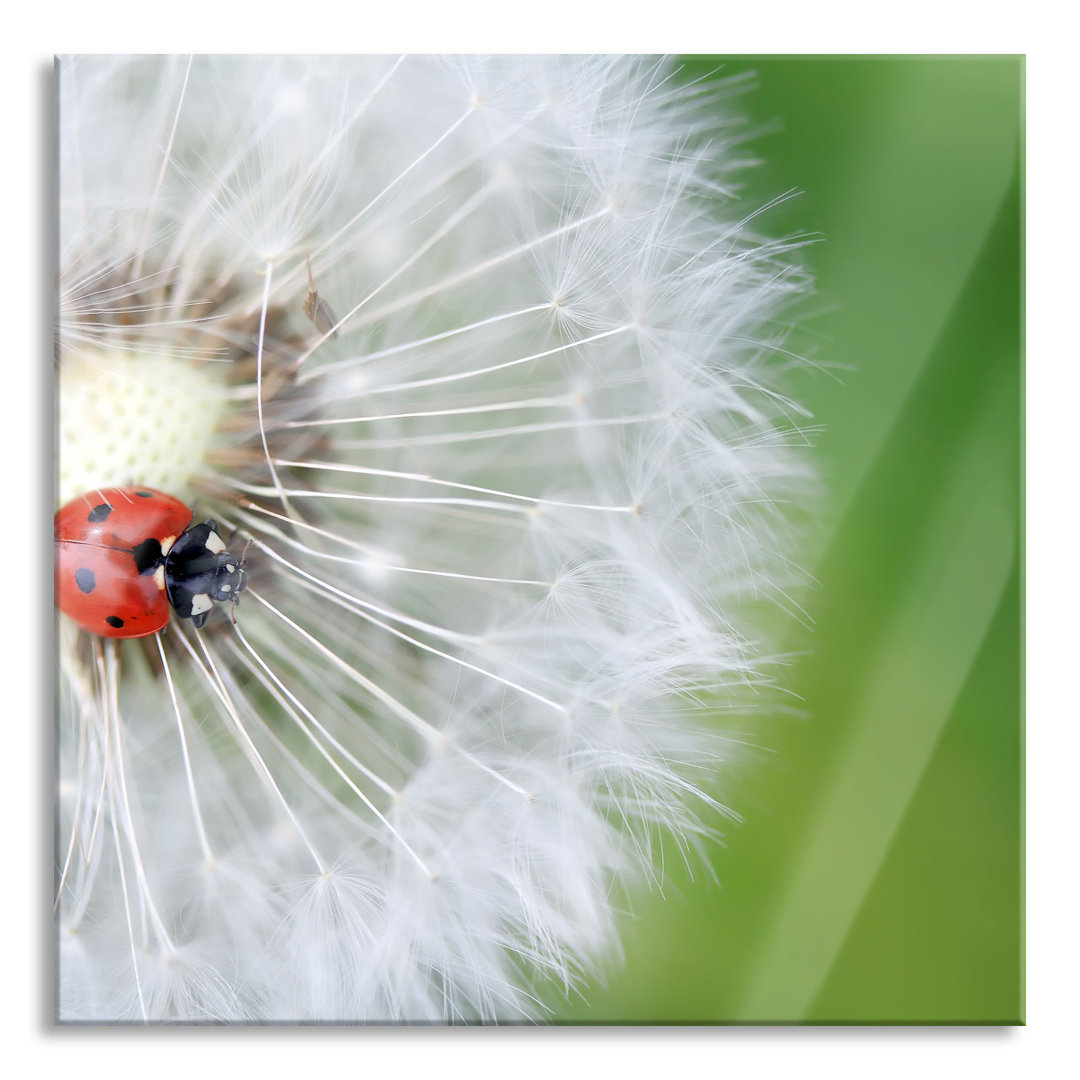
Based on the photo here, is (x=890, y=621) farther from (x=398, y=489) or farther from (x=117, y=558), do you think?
(x=117, y=558)

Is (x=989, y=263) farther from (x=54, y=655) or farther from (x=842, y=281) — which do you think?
(x=54, y=655)

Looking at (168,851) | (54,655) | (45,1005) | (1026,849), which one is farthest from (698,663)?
(45,1005)

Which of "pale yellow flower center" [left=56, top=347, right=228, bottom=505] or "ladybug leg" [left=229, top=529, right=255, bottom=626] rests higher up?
"pale yellow flower center" [left=56, top=347, right=228, bottom=505]

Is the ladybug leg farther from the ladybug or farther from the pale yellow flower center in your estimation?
the pale yellow flower center

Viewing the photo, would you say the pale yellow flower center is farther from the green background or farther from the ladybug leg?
the green background

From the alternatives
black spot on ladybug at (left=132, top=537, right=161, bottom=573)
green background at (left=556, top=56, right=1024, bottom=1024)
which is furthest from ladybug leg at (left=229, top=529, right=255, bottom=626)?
green background at (left=556, top=56, right=1024, bottom=1024)

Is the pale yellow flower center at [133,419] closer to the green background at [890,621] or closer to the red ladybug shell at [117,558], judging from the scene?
the red ladybug shell at [117,558]

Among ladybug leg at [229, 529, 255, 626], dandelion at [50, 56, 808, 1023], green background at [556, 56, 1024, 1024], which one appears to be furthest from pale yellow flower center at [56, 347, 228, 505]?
green background at [556, 56, 1024, 1024]
